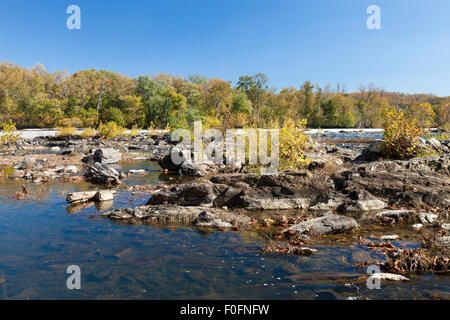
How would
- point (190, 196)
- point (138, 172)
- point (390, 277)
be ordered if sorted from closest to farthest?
point (390, 277), point (190, 196), point (138, 172)

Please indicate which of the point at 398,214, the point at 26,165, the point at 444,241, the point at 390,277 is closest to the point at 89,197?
the point at 26,165

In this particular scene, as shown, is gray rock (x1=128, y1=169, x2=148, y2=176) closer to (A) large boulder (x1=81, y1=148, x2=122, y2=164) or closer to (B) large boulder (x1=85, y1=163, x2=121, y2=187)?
(B) large boulder (x1=85, y1=163, x2=121, y2=187)

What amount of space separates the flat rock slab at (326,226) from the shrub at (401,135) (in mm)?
8266

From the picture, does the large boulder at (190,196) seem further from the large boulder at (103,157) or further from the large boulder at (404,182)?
the large boulder at (103,157)

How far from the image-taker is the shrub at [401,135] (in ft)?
42.9

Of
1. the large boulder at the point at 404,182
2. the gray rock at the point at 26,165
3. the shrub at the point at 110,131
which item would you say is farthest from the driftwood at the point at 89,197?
the shrub at the point at 110,131

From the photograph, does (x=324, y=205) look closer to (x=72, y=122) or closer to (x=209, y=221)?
(x=209, y=221)

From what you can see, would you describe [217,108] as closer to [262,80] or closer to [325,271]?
[262,80]

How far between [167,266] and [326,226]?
3841mm

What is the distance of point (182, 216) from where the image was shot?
7.93 metres

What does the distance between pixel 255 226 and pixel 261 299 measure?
3.14 meters

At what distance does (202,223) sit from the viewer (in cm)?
753

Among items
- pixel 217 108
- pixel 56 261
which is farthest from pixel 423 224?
pixel 217 108

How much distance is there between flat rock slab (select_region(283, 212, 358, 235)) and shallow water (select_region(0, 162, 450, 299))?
0.48 meters
